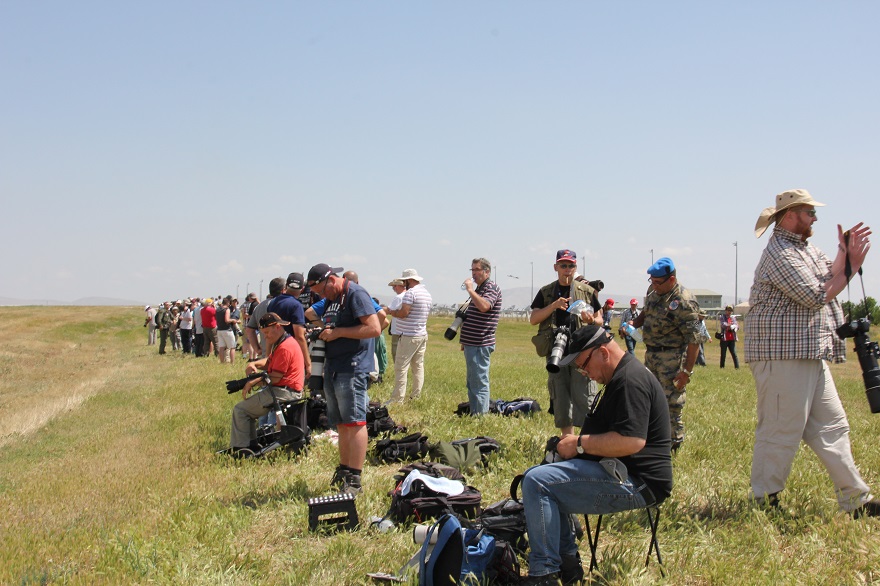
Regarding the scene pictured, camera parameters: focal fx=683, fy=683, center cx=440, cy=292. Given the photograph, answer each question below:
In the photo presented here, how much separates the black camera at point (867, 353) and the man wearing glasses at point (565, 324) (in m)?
2.11

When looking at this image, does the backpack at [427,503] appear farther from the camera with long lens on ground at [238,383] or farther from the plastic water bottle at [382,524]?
the camera with long lens on ground at [238,383]

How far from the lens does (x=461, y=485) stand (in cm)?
537

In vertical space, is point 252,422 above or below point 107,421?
above

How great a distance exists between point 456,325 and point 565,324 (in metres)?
1.79

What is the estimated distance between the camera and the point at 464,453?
21.2 ft

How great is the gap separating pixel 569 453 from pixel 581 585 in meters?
0.74

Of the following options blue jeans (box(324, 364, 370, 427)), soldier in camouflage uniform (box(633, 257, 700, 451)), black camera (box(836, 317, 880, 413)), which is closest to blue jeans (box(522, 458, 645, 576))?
black camera (box(836, 317, 880, 413))

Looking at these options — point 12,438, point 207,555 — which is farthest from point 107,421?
point 207,555

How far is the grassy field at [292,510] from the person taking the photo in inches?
165

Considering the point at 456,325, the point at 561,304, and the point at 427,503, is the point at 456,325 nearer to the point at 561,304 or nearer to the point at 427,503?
the point at 561,304

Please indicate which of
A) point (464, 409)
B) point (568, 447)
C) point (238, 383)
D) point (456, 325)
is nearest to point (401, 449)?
point (456, 325)

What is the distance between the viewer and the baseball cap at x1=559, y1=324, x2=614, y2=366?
3904 mm

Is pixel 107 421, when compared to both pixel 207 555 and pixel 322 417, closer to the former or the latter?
pixel 322 417

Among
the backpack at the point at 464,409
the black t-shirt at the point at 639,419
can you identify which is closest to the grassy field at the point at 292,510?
the backpack at the point at 464,409
